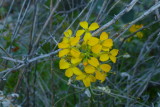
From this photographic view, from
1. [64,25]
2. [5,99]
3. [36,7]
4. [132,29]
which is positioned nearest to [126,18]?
[132,29]

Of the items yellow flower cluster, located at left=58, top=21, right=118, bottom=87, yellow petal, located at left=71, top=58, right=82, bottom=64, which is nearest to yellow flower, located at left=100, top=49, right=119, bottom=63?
yellow flower cluster, located at left=58, top=21, right=118, bottom=87

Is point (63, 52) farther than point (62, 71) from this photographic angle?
No

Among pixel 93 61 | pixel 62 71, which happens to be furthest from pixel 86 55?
pixel 62 71

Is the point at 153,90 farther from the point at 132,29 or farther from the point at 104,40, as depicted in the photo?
the point at 104,40

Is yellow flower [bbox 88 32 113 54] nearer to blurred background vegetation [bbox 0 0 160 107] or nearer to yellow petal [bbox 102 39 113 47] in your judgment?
yellow petal [bbox 102 39 113 47]

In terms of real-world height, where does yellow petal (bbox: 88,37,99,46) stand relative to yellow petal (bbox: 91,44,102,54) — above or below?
above

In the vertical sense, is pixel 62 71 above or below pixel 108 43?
below

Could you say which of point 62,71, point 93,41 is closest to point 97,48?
point 93,41

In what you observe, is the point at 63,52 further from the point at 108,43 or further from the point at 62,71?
the point at 62,71
